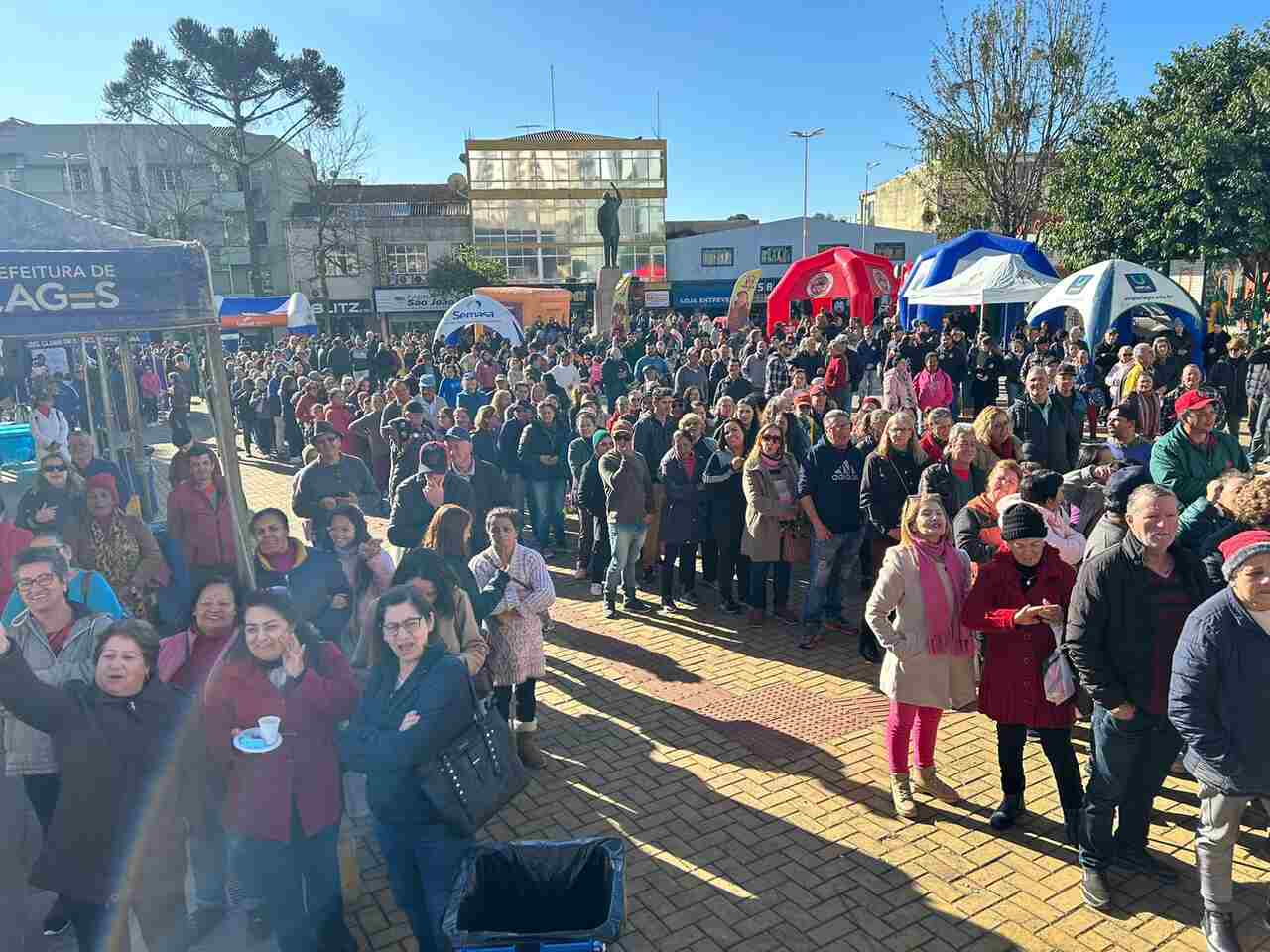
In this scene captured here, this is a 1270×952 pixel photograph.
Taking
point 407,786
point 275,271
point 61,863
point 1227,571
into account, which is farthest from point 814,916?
point 275,271

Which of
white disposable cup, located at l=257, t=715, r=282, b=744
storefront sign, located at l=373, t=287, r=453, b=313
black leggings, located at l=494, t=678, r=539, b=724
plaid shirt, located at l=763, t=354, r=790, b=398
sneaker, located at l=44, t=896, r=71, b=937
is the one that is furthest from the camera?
storefront sign, located at l=373, t=287, r=453, b=313

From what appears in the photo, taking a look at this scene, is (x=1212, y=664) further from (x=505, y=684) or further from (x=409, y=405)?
(x=409, y=405)

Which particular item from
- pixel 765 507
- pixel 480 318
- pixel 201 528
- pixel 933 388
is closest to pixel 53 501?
pixel 201 528

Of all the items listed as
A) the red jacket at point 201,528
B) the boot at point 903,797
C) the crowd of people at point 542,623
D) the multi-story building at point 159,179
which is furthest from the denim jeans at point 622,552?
the multi-story building at point 159,179

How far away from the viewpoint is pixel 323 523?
6.20 meters

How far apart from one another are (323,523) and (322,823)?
10.2 ft

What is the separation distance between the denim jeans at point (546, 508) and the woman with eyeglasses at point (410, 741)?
5683mm

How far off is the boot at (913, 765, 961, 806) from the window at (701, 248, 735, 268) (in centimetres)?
4300

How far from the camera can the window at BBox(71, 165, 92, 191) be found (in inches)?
1881

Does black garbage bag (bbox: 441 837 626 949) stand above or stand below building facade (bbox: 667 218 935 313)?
below

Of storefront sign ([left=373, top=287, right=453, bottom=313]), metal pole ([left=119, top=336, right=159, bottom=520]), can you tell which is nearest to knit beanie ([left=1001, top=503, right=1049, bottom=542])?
metal pole ([left=119, top=336, right=159, bottom=520])

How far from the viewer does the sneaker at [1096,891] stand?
3830 mm

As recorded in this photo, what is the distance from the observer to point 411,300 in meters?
41.7

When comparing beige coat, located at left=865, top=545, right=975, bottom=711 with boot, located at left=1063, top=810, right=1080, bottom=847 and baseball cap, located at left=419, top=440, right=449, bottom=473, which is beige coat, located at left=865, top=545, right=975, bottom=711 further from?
baseball cap, located at left=419, top=440, right=449, bottom=473
